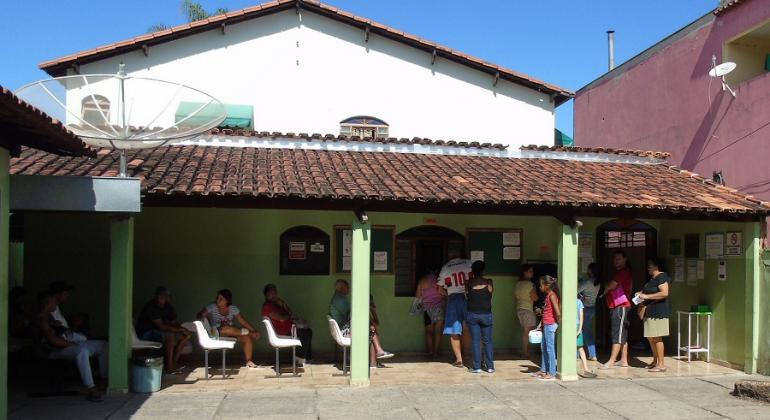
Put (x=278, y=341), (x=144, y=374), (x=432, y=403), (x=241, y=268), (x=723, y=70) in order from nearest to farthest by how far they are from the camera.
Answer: (x=432, y=403)
(x=144, y=374)
(x=278, y=341)
(x=241, y=268)
(x=723, y=70)

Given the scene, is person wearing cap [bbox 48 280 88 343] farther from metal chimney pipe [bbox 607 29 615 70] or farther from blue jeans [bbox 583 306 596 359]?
metal chimney pipe [bbox 607 29 615 70]

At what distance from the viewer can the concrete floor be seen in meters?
7.00

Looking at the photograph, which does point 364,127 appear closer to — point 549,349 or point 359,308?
point 359,308

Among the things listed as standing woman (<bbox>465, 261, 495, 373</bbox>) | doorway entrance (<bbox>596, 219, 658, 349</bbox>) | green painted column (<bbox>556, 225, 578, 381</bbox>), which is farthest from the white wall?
green painted column (<bbox>556, 225, 578, 381</bbox>)

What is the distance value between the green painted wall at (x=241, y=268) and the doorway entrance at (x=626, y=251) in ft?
1.99

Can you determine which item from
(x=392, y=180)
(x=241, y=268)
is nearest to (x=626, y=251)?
(x=392, y=180)

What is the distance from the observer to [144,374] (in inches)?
306

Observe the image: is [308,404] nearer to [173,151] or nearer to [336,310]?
[336,310]

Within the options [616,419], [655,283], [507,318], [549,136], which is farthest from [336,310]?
[549,136]

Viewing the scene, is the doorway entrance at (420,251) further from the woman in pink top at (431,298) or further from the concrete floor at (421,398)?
the concrete floor at (421,398)

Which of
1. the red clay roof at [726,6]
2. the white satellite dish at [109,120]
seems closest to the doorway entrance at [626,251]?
the red clay roof at [726,6]

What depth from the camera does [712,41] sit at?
13219mm

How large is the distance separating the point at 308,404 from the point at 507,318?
15.2ft

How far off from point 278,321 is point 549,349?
384 centimetres
